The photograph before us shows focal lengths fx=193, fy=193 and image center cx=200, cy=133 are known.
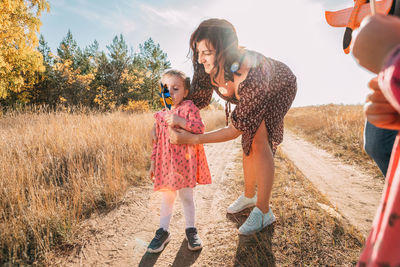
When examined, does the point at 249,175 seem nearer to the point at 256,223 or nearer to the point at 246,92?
the point at 256,223

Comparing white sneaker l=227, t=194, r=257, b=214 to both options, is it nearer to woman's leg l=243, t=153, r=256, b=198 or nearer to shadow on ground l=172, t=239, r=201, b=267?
woman's leg l=243, t=153, r=256, b=198

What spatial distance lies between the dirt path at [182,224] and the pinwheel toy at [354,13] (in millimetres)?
1634

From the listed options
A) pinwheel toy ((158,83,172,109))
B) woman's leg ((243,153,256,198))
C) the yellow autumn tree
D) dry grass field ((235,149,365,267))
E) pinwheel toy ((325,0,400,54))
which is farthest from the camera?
the yellow autumn tree

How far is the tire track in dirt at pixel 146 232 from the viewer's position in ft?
4.98

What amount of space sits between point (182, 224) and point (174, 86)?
4.42 feet

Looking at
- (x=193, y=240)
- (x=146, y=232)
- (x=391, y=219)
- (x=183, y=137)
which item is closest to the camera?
(x=391, y=219)

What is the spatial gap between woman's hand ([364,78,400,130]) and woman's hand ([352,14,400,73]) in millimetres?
48

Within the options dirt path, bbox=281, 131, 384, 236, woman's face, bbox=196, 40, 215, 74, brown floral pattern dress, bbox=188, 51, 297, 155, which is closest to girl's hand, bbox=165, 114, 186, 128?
brown floral pattern dress, bbox=188, 51, 297, 155

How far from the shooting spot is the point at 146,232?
183 cm

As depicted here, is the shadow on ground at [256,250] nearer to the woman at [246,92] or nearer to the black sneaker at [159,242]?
the woman at [246,92]

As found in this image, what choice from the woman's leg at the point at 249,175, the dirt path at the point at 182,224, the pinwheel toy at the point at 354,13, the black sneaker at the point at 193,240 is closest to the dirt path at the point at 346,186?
the dirt path at the point at 182,224

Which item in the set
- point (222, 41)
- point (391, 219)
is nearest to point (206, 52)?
point (222, 41)

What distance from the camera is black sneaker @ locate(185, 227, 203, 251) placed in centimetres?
157

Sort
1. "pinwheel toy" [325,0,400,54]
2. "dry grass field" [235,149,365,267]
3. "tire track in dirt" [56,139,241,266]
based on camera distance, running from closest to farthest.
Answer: "pinwheel toy" [325,0,400,54] < "dry grass field" [235,149,365,267] < "tire track in dirt" [56,139,241,266]
